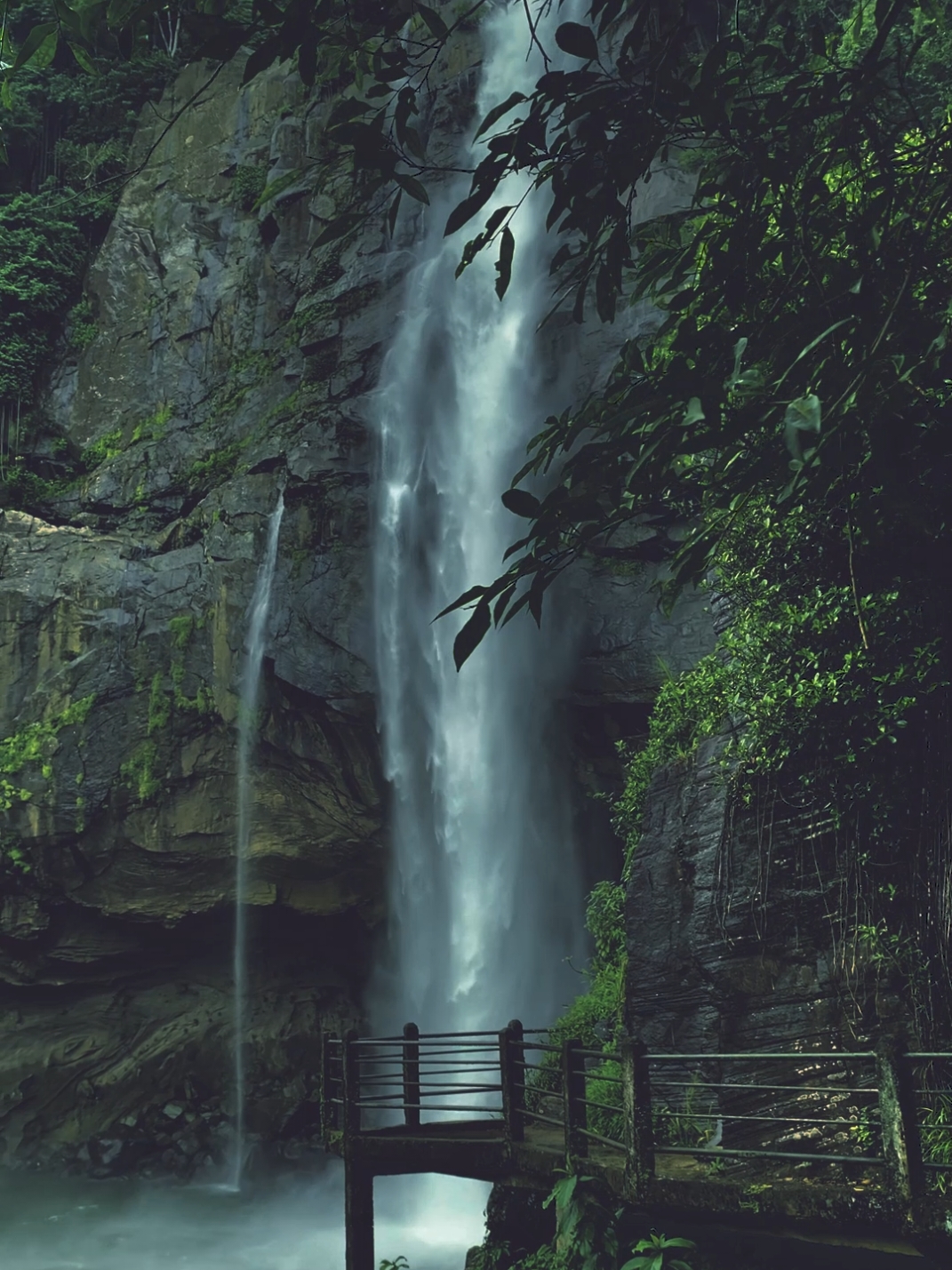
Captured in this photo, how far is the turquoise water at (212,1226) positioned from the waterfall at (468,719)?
2.60 metres

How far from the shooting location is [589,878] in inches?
682

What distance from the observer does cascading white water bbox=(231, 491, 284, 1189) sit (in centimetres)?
1747

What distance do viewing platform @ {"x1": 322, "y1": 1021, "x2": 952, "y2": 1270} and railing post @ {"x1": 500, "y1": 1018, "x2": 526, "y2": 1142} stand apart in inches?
0.6

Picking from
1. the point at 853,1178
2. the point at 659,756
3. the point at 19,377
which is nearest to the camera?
the point at 853,1178

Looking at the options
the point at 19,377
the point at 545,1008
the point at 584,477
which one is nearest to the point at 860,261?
the point at 584,477

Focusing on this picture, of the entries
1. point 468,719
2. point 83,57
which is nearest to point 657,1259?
point 83,57

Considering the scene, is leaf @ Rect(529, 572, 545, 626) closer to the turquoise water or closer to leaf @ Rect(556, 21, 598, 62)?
leaf @ Rect(556, 21, 598, 62)

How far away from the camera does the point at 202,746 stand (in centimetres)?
1786

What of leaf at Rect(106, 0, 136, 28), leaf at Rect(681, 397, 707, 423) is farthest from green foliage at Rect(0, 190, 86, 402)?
leaf at Rect(681, 397, 707, 423)

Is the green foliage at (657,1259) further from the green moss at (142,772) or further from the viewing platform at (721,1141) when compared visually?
the green moss at (142,772)

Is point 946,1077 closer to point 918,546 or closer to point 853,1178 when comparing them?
point 853,1178

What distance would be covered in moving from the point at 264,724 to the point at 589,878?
5.49 m

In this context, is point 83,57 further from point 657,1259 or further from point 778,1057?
point 657,1259

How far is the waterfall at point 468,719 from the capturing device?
1675 cm
